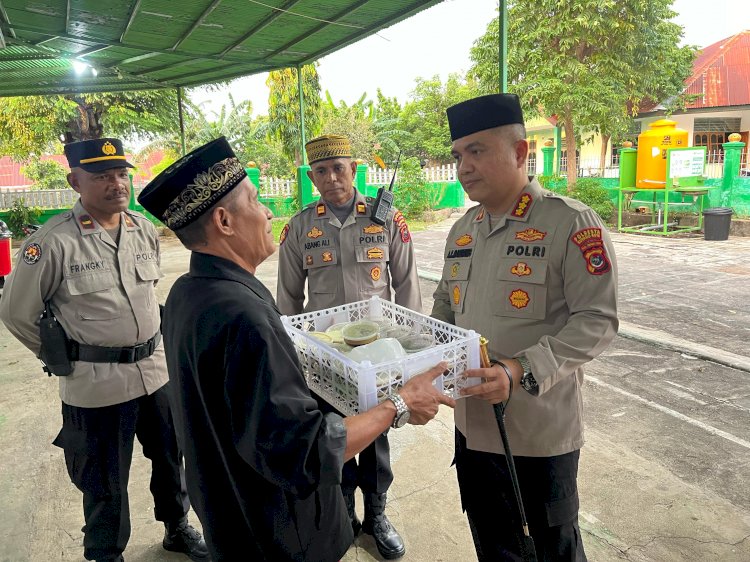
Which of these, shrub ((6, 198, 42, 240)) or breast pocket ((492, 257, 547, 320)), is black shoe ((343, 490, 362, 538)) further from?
shrub ((6, 198, 42, 240))

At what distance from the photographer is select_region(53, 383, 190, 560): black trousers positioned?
7.88 ft

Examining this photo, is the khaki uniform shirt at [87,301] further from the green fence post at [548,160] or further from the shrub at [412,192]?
the green fence post at [548,160]

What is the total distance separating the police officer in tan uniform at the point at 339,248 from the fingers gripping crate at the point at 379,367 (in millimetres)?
1156

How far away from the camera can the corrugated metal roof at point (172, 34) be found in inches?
189

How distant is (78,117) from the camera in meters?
18.0

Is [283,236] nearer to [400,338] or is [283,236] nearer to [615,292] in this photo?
[400,338]

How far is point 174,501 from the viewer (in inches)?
104

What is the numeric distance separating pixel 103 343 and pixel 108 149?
3.00ft

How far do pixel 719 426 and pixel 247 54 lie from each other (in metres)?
6.18

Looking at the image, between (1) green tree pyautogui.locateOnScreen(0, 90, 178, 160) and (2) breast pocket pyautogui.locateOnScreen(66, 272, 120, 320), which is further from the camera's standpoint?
(1) green tree pyautogui.locateOnScreen(0, 90, 178, 160)

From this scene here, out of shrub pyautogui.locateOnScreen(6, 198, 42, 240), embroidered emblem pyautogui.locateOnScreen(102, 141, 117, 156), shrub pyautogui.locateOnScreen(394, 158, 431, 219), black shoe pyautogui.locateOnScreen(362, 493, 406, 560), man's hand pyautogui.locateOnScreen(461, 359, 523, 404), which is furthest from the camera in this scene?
shrub pyautogui.locateOnScreen(394, 158, 431, 219)

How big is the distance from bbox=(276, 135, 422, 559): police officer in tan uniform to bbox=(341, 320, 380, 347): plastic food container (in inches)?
50.4

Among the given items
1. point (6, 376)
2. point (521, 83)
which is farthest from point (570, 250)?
point (521, 83)

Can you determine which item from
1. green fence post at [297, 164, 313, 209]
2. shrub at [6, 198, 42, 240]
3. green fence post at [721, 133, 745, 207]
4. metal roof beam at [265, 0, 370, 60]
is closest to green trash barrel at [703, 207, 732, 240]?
green fence post at [721, 133, 745, 207]
